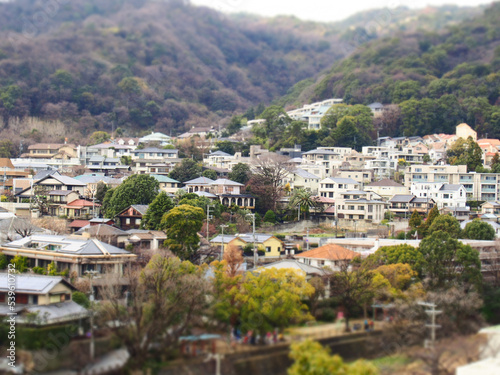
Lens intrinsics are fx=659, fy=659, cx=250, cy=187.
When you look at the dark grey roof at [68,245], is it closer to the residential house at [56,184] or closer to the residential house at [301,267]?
the residential house at [301,267]

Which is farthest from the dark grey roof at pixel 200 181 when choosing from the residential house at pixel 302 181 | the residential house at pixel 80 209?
the residential house at pixel 80 209

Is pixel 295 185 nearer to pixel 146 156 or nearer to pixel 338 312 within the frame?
pixel 146 156

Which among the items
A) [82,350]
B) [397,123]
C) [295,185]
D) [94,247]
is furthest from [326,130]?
[82,350]

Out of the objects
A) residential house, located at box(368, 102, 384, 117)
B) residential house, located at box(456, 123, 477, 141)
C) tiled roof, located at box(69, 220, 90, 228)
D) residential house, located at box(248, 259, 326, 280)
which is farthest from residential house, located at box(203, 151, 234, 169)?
residential house, located at box(248, 259, 326, 280)

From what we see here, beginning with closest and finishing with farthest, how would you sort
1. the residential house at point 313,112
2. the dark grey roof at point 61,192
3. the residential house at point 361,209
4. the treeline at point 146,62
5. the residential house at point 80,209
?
1. the residential house at point 80,209
2. the dark grey roof at point 61,192
3. the residential house at point 361,209
4. the residential house at point 313,112
5. the treeline at point 146,62

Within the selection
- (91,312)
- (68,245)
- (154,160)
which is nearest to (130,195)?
(68,245)

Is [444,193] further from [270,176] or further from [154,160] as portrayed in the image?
[154,160]

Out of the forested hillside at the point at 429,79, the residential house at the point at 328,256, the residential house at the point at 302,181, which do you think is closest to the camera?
the residential house at the point at 328,256
